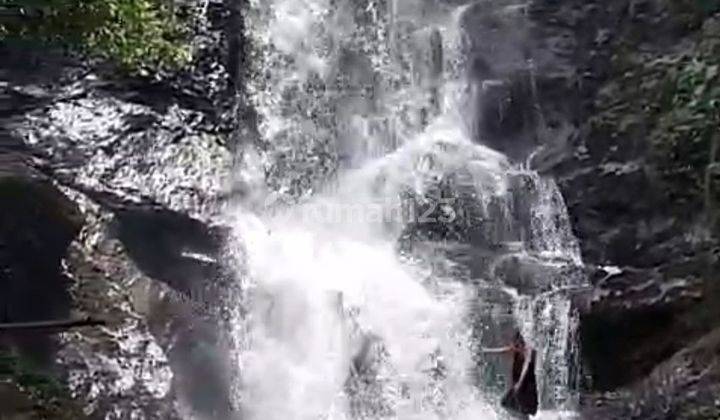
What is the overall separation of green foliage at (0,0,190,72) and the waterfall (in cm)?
102

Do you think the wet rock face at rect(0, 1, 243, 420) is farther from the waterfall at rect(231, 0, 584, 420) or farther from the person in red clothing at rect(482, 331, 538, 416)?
the person in red clothing at rect(482, 331, 538, 416)

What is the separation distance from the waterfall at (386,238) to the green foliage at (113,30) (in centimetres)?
102

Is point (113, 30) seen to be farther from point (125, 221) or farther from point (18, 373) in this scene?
point (18, 373)

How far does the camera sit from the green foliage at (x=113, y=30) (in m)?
7.94

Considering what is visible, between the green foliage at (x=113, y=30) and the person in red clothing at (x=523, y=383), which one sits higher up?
the green foliage at (x=113, y=30)

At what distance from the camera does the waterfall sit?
26.8 ft

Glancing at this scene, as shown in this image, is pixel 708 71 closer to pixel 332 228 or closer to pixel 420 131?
pixel 420 131

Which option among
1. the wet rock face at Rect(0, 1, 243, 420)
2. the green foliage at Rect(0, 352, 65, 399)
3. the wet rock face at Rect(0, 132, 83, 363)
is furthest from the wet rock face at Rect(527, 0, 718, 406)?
the green foliage at Rect(0, 352, 65, 399)

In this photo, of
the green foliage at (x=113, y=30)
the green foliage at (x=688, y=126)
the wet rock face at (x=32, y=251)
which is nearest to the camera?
the wet rock face at (x=32, y=251)

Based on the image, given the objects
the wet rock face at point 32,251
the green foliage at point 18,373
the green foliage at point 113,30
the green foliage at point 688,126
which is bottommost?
the green foliage at point 18,373

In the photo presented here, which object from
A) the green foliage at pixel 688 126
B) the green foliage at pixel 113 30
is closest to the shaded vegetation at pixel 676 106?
the green foliage at pixel 688 126

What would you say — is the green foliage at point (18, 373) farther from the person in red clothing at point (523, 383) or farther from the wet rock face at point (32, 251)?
the person in red clothing at point (523, 383)

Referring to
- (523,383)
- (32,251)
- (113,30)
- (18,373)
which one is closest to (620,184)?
(523,383)

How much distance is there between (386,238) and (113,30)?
3.24m
